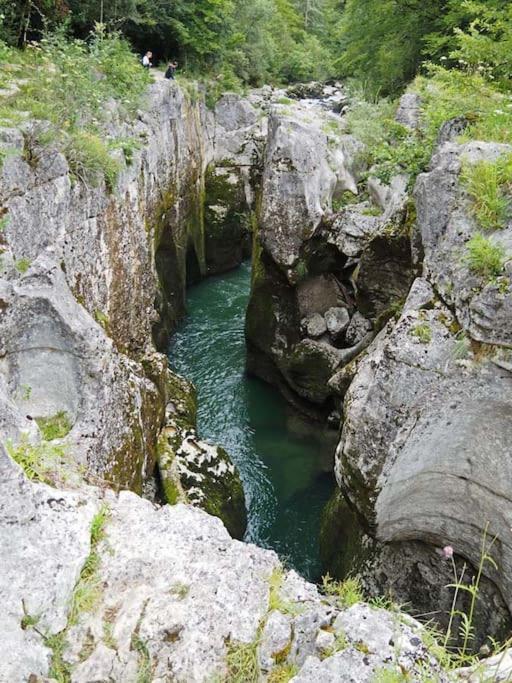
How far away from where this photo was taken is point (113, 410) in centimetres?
682

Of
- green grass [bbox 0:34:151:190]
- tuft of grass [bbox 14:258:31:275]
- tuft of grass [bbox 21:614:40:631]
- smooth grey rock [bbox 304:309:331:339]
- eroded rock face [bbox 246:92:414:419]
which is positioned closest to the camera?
tuft of grass [bbox 21:614:40:631]

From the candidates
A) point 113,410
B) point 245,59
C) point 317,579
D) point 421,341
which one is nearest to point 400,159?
point 421,341

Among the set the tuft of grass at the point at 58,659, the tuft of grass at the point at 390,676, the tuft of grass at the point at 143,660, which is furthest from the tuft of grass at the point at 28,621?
the tuft of grass at the point at 390,676

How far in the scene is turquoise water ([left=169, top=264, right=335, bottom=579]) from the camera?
1070 centimetres

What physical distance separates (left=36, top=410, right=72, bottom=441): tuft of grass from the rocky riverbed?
0.02 metres

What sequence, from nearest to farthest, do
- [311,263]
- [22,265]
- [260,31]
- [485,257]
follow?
1. [485,257]
2. [22,265]
3. [311,263]
4. [260,31]

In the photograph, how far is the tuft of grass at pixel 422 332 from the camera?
586cm

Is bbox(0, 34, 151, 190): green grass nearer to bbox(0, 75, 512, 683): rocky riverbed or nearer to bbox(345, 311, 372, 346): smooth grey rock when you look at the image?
bbox(0, 75, 512, 683): rocky riverbed

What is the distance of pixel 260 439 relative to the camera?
43.3ft

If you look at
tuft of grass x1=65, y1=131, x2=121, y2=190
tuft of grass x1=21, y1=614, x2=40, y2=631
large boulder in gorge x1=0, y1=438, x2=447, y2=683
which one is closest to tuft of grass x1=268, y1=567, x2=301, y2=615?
large boulder in gorge x1=0, y1=438, x2=447, y2=683

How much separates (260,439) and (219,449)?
3.31 metres

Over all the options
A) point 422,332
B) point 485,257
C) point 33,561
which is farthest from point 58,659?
point 485,257

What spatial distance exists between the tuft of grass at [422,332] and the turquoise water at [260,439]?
5256 mm

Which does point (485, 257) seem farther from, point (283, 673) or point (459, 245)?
point (283, 673)
